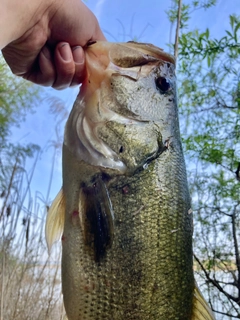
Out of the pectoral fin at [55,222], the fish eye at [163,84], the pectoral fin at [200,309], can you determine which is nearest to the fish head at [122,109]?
the fish eye at [163,84]

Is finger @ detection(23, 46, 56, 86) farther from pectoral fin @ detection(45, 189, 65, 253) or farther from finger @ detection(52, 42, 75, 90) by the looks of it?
pectoral fin @ detection(45, 189, 65, 253)

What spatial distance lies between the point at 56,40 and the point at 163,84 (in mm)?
356

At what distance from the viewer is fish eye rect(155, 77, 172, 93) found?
3.84 ft

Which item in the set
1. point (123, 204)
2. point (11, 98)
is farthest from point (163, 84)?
point (11, 98)

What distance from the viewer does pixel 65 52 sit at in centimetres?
116

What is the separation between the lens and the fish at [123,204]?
0.96 m

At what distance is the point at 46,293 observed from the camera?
282 cm

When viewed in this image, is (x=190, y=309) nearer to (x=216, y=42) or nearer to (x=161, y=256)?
(x=161, y=256)

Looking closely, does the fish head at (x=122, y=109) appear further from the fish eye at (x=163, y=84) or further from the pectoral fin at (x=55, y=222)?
the pectoral fin at (x=55, y=222)

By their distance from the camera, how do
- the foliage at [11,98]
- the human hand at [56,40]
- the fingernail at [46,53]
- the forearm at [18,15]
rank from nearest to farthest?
the forearm at [18,15] → the human hand at [56,40] → the fingernail at [46,53] → the foliage at [11,98]

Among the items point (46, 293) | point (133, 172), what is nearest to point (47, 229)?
point (133, 172)

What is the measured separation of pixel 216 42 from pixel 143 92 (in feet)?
8.59

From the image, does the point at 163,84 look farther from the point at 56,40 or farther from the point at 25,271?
the point at 25,271

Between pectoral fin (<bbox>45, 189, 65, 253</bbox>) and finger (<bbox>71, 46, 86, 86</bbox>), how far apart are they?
388mm
